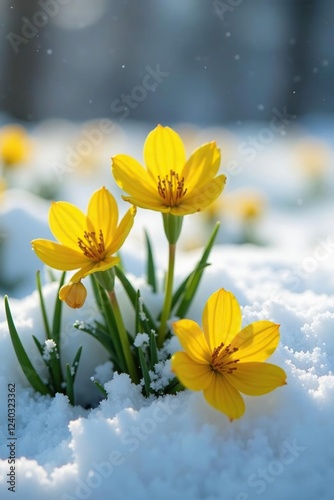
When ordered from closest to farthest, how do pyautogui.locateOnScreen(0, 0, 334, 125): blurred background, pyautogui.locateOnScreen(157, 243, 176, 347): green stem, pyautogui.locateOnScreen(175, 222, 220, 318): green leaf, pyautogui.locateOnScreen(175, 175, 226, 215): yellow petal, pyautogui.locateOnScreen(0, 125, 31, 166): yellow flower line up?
pyautogui.locateOnScreen(175, 175, 226, 215): yellow petal
pyautogui.locateOnScreen(157, 243, 176, 347): green stem
pyautogui.locateOnScreen(175, 222, 220, 318): green leaf
pyautogui.locateOnScreen(0, 125, 31, 166): yellow flower
pyautogui.locateOnScreen(0, 0, 334, 125): blurred background

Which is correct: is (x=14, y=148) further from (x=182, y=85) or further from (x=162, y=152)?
(x=182, y=85)

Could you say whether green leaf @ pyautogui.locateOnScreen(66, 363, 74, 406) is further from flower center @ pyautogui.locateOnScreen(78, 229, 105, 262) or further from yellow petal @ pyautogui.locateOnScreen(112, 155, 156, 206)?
yellow petal @ pyautogui.locateOnScreen(112, 155, 156, 206)

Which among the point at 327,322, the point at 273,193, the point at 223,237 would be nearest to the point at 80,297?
the point at 327,322

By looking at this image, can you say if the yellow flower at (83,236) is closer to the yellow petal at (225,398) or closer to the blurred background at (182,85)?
the yellow petal at (225,398)

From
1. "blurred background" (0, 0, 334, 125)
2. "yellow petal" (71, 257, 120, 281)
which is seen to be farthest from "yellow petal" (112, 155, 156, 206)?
"blurred background" (0, 0, 334, 125)

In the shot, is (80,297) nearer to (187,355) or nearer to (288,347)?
(187,355)
